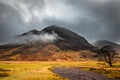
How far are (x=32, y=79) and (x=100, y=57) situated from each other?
337 feet

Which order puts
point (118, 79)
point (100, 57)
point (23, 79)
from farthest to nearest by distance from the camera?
point (100, 57) → point (118, 79) → point (23, 79)

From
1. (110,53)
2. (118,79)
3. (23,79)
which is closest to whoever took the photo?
(23,79)

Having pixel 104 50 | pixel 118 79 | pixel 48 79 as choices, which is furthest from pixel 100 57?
pixel 48 79

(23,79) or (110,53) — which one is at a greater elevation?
(110,53)

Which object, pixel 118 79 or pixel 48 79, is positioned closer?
pixel 48 79

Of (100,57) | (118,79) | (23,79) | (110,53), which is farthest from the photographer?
(100,57)

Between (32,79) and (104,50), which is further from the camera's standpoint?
(104,50)

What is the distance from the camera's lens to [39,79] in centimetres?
4925

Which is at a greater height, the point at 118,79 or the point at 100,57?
the point at 100,57

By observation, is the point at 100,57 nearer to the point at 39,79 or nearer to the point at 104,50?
the point at 104,50

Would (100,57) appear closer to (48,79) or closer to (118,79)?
(118,79)

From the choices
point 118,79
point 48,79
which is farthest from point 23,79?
point 118,79

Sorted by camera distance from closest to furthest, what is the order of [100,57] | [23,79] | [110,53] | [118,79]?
[23,79]
[118,79]
[110,53]
[100,57]

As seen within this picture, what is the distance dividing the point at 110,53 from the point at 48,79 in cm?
9342
